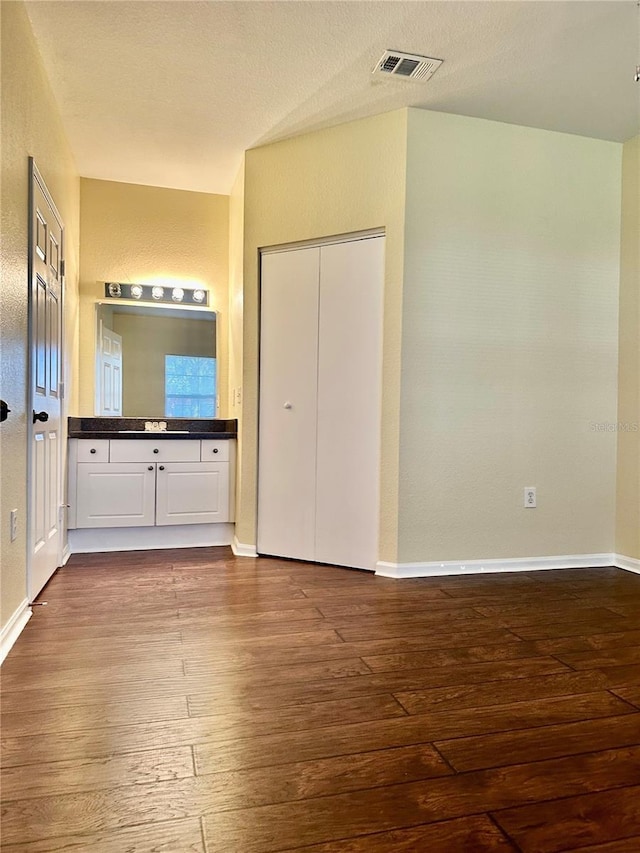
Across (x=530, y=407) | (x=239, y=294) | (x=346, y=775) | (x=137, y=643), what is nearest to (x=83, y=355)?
(x=239, y=294)

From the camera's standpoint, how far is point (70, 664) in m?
1.93

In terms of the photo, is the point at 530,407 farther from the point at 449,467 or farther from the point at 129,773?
the point at 129,773

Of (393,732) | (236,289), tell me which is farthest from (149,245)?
(393,732)

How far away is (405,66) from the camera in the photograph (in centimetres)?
261

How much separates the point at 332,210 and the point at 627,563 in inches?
107

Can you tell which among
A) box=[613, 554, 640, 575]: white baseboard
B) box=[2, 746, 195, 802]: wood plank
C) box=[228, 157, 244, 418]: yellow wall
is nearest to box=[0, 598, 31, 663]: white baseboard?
box=[2, 746, 195, 802]: wood plank

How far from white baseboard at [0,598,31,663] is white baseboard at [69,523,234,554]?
1.19m

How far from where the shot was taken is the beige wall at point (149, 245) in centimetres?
396

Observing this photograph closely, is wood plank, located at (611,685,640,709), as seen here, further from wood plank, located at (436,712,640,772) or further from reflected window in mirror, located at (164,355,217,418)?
reflected window in mirror, located at (164,355,217,418)

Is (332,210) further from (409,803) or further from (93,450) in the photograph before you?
(409,803)

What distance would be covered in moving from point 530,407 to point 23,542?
2730mm

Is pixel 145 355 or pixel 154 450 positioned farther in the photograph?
pixel 145 355

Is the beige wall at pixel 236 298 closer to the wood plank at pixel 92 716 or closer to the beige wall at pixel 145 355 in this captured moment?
the beige wall at pixel 145 355

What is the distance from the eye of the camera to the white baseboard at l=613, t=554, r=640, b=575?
3.27 meters
